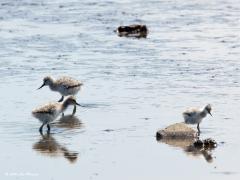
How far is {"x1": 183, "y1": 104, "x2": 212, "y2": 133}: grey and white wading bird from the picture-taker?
62.6 ft

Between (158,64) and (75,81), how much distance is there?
4.87 metres

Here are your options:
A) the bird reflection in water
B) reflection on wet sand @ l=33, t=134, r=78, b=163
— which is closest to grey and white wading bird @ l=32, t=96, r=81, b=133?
the bird reflection in water

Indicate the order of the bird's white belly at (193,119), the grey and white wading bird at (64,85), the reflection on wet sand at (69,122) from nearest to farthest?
the bird's white belly at (193,119)
the reflection on wet sand at (69,122)
the grey and white wading bird at (64,85)

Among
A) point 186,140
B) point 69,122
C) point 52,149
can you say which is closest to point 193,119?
point 186,140

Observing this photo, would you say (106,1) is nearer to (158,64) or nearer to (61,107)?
(158,64)

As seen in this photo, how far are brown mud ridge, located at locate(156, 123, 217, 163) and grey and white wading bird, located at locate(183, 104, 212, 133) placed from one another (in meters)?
0.38

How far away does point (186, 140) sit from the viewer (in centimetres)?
1834

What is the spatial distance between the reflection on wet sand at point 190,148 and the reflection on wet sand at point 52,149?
6.46ft

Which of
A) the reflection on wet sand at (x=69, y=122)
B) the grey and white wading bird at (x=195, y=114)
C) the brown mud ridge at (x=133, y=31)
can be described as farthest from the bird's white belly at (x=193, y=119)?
the brown mud ridge at (x=133, y=31)

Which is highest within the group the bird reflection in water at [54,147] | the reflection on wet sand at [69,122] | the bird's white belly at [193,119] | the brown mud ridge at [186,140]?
the bird's white belly at [193,119]

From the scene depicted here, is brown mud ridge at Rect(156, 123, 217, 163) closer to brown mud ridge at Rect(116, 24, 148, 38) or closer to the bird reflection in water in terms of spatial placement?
the bird reflection in water

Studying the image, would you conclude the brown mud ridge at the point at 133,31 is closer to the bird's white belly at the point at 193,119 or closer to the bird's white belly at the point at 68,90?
the bird's white belly at the point at 68,90

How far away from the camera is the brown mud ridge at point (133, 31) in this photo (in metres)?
32.4

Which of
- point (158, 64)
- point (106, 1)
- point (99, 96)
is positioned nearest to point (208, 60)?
point (158, 64)
